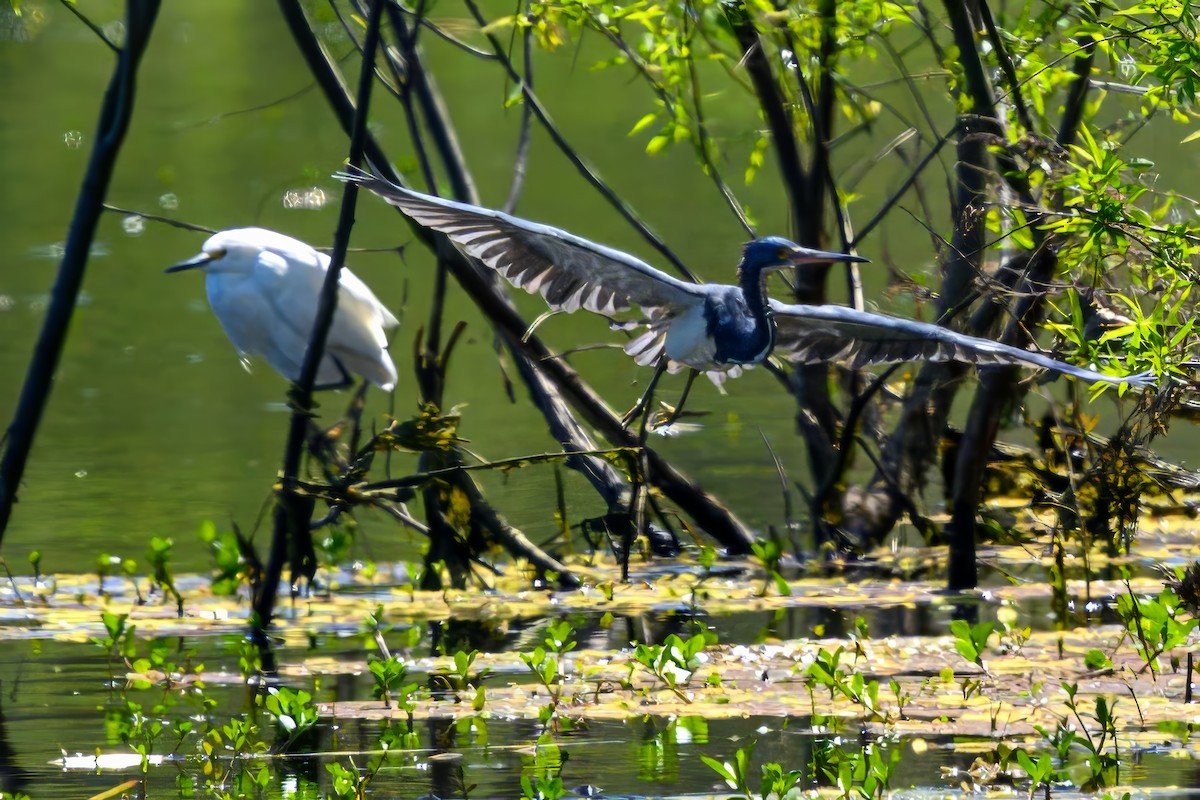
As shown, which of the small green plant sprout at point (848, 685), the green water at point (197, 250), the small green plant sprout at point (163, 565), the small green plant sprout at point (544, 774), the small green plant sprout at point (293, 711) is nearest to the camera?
the small green plant sprout at point (544, 774)

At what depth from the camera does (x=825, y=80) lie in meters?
6.11

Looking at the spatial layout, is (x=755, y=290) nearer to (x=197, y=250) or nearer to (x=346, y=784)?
(x=346, y=784)

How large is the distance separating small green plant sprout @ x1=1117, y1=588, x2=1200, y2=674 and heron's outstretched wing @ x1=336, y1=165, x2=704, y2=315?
155 cm

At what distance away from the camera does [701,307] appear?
5250 millimetres

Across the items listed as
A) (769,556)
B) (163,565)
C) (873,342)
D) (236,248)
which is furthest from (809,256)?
(236,248)

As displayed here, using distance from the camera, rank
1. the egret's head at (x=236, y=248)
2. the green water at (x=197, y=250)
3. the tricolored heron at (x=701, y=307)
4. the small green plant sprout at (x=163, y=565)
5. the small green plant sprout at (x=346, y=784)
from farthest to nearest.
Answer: the green water at (x=197, y=250), the egret's head at (x=236, y=248), the small green plant sprout at (x=163, y=565), the tricolored heron at (x=701, y=307), the small green plant sprout at (x=346, y=784)

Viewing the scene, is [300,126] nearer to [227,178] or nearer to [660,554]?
[227,178]

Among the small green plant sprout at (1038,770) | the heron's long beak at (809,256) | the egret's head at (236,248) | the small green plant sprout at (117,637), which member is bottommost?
the small green plant sprout at (1038,770)

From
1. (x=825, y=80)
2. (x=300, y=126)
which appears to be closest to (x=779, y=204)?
(x=300, y=126)

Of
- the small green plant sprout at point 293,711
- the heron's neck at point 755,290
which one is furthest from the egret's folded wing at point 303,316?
the small green plant sprout at point 293,711

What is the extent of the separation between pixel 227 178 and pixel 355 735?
10.6 metres

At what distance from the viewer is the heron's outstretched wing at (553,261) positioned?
4.59 metres

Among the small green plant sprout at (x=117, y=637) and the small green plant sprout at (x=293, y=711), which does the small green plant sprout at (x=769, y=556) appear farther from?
the small green plant sprout at (x=293, y=711)

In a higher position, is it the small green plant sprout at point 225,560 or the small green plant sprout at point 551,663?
the small green plant sprout at point 225,560
